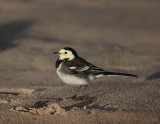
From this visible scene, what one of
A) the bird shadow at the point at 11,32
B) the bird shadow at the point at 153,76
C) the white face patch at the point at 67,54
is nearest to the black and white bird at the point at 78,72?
Result: the white face patch at the point at 67,54

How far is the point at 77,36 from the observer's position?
523 inches

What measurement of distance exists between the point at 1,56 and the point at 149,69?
4.47m

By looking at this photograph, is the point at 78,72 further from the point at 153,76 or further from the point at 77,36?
the point at 77,36

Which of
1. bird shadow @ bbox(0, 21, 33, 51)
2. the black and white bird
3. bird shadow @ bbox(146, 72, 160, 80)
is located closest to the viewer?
the black and white bird

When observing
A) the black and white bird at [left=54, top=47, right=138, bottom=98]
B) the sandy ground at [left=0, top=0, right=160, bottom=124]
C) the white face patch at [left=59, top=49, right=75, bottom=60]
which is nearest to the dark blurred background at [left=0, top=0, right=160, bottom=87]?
the sandy ground at [left=0, top=0, right=160, bottom=124]

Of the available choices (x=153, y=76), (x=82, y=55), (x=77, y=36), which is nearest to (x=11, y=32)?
(x=77, y=36)

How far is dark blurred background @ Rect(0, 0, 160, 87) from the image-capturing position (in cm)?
931

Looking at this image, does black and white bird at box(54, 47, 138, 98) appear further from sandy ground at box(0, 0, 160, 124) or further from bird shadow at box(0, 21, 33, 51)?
bird shadow at box(0, 21, 33, 51)

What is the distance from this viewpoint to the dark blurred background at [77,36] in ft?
30.6

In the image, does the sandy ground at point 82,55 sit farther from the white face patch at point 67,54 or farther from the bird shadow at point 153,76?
the white face patch at point 67,54

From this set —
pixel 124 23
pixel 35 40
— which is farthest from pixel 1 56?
pixel 124 23

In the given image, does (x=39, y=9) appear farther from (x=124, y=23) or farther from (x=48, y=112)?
(x=48, y=112)

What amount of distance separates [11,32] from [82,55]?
4.14 metres

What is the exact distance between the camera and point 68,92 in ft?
21.0
